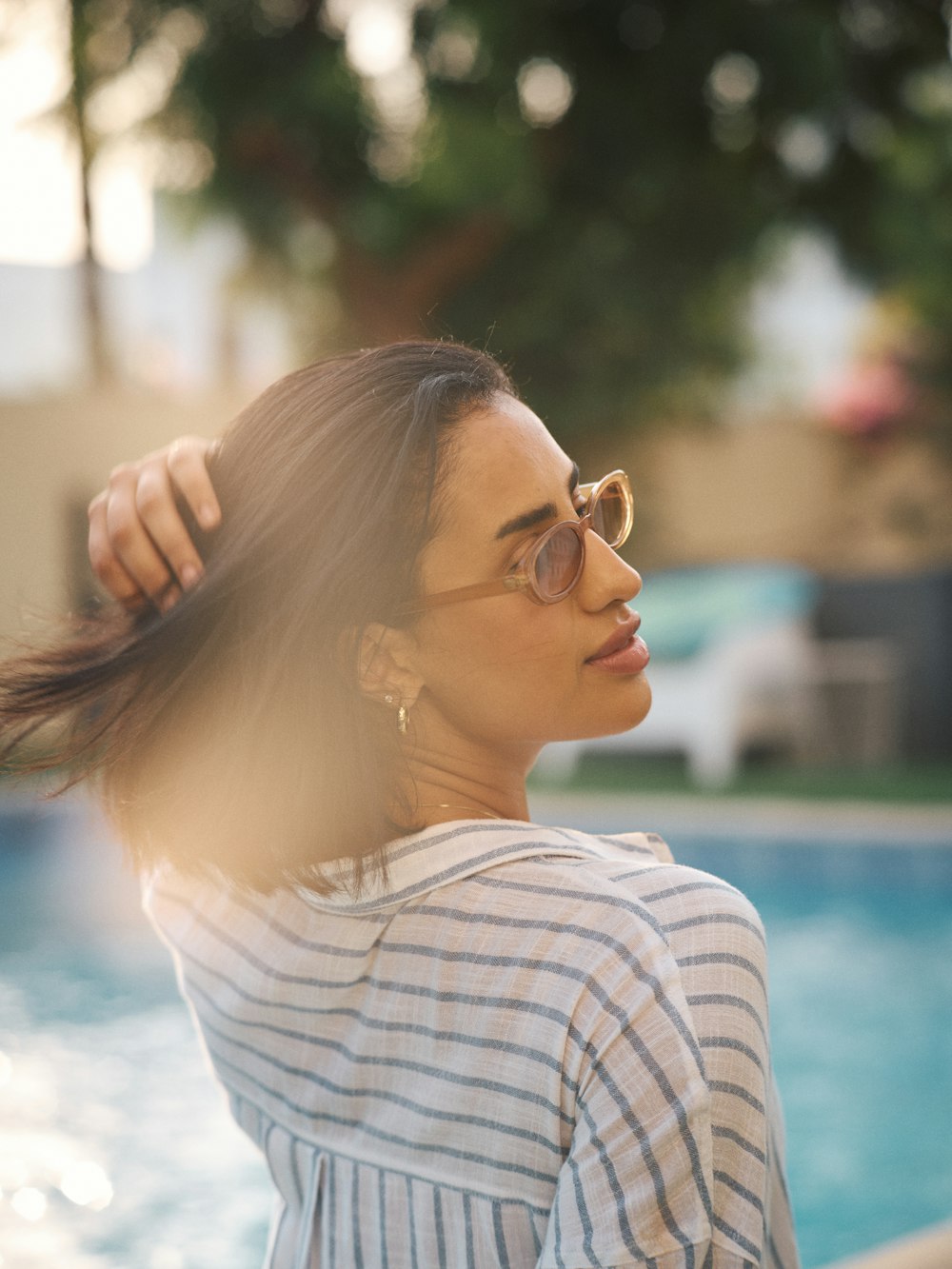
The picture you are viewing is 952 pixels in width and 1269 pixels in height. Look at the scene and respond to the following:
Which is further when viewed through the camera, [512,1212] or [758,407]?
[758,407]

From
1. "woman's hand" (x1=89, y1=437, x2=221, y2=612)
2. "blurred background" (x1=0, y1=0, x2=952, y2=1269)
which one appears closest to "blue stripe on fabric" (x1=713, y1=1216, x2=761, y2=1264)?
"woman's hand" (x1=89, y1=437, x2=221, y2=612)

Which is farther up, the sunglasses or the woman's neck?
the sunglasses

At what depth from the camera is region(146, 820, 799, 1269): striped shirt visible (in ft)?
2.67

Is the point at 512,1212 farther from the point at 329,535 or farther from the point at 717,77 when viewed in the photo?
the point at 717,77

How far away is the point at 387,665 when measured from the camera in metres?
1.03

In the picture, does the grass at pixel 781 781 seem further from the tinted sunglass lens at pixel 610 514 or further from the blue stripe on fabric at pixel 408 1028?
the blue stripe on fabric at pixel 408 1028

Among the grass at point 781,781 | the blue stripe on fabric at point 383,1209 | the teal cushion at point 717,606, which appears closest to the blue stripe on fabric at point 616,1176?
the blue stripe on fabric at point 383,1209

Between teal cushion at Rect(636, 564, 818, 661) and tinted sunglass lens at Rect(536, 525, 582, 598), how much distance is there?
24.2ft

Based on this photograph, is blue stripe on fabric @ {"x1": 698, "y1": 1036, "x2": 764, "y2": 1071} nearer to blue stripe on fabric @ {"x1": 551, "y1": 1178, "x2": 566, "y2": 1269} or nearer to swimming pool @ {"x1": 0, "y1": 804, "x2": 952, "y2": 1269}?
blue stripe on fabric @ {"x1": 551, "y1": 1178, "x2": 566, "y2": 1269}

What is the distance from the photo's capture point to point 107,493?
1131 mm

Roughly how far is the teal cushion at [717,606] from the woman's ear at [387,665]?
737 cm

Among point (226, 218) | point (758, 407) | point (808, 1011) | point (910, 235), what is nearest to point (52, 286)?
point (226, 218)

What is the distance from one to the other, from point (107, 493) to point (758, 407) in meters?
12.2

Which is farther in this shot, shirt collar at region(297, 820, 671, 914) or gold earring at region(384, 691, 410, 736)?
gold earring at region(384, 691, 410, 736)
